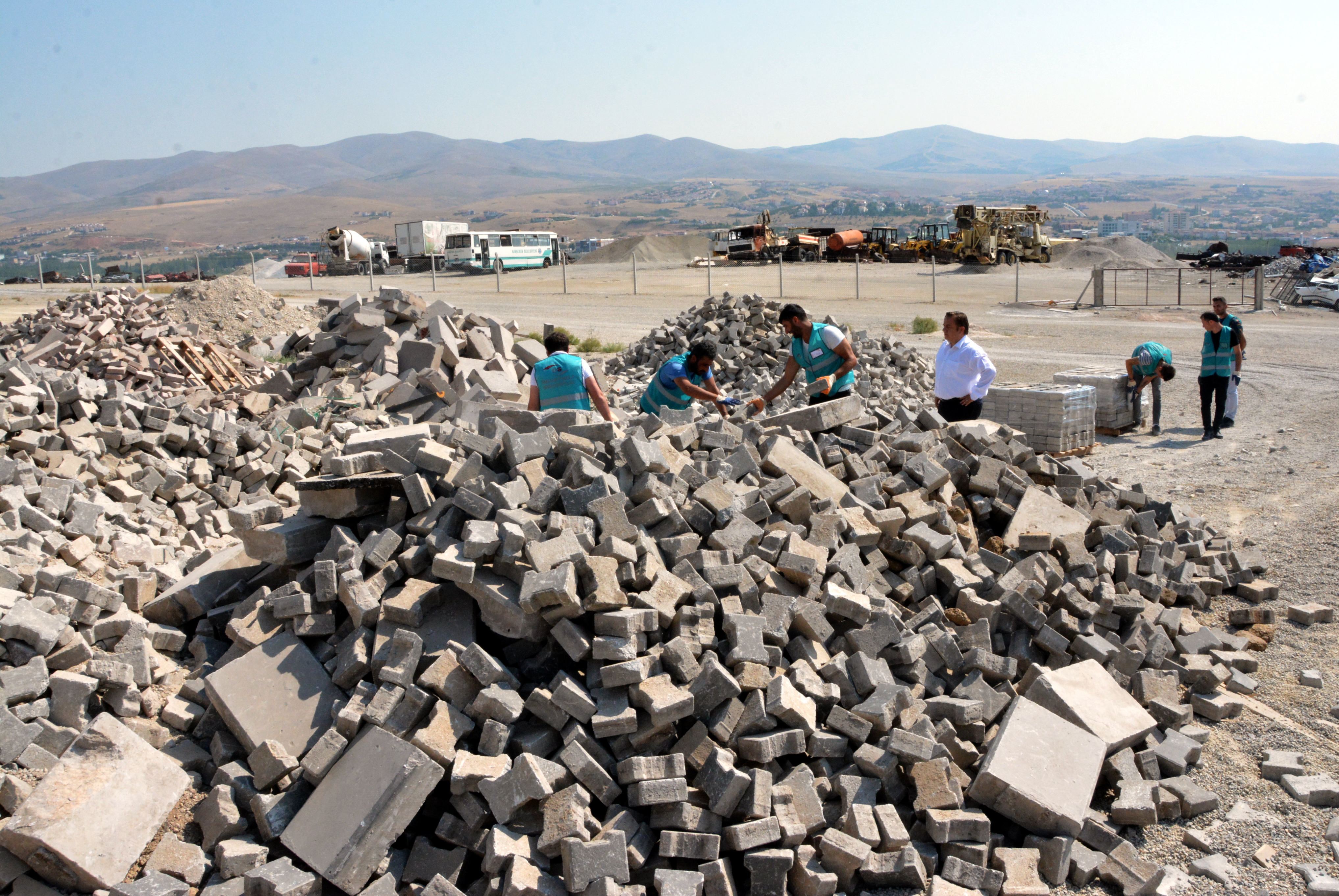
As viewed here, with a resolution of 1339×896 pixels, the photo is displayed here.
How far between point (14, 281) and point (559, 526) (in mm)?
44388

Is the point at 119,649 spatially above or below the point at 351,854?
above

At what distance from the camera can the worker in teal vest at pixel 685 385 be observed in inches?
292

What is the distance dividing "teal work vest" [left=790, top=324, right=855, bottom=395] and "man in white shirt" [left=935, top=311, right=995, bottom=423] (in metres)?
0.87

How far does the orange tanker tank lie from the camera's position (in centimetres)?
4528

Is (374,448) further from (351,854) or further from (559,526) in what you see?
(351,854)

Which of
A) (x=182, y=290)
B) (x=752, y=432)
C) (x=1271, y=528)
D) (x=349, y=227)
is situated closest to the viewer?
(x=752, y=432)

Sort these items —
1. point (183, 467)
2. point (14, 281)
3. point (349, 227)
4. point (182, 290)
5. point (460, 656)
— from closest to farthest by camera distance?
point (460, 656), point (183, 467), point (182, 290), point (14, 281), point (349, 227)

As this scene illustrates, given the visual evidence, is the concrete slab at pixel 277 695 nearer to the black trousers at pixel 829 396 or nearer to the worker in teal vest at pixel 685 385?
the worker in teal vest at pixel 685 385

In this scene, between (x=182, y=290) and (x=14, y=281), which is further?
(x=14, y=281)

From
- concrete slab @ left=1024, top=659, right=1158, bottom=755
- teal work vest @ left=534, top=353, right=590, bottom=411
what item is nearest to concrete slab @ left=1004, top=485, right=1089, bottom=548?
concrete slab @ left=1024, top=659, right=1158, bottom=755

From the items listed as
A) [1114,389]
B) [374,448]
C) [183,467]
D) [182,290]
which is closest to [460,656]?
[374,448]

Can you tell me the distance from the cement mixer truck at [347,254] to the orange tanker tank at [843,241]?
2197 cm

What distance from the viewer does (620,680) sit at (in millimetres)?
4121

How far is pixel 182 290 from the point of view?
18.7 meters
